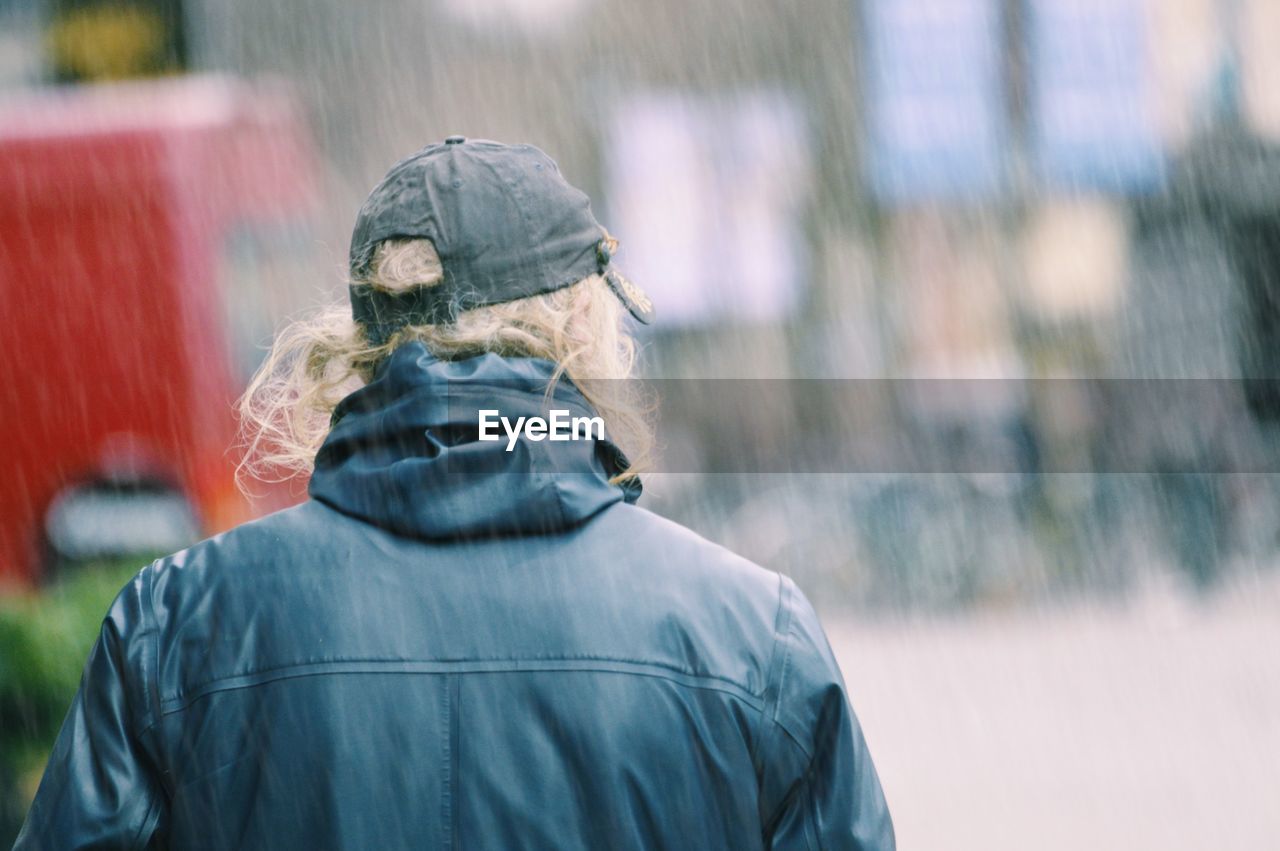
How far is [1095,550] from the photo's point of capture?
11.5 meters

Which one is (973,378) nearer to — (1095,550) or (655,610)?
(1095,550)

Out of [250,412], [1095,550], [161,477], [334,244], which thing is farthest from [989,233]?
[250,412]

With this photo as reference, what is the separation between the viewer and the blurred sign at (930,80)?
13.4m

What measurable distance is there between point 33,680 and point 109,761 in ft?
8.11

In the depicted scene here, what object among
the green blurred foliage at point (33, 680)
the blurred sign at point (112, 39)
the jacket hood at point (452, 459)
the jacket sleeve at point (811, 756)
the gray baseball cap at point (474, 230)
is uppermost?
the blurred sign at point (112, 39)

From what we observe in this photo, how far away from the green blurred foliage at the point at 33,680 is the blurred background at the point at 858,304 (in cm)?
1

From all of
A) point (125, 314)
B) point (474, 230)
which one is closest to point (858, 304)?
point (125, 314)

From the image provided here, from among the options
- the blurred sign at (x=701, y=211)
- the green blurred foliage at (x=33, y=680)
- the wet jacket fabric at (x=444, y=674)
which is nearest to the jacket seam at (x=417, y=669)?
the wet jacket fabric at (x=444, y=674)

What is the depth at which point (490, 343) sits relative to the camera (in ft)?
5.02

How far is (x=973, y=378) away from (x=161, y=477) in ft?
40.2

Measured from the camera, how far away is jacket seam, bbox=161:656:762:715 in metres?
1.41

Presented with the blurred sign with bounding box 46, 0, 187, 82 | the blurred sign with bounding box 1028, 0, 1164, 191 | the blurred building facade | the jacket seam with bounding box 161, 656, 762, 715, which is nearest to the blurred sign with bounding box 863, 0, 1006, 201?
the blurred building facade

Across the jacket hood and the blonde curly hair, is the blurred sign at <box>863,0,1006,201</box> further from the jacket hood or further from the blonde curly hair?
the jacket hood

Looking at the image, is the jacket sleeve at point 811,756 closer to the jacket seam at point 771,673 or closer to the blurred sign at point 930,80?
the jacket seam at point 771,673
